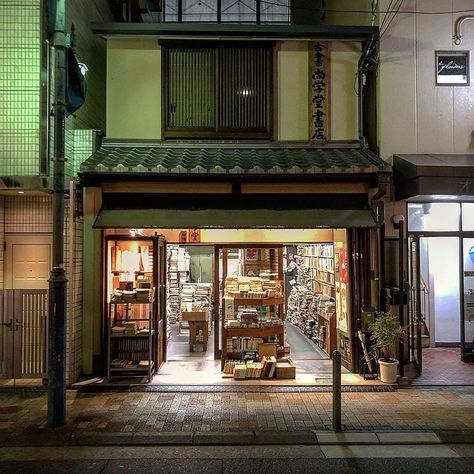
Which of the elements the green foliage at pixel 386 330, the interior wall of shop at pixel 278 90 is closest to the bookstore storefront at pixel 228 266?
the green foliage at pixel 386 330

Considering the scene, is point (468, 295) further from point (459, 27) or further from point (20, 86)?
point (20, 86)

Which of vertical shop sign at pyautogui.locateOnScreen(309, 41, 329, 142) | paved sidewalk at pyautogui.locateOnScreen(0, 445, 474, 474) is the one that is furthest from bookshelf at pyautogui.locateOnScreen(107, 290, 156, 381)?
vertical shop sign at pyautogui.locateOnScreen(309, 41, 329, 142)

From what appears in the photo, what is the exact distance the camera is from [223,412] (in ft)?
24.8

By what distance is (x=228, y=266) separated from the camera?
1087cm

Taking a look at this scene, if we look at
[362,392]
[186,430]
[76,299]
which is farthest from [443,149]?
[76,299]

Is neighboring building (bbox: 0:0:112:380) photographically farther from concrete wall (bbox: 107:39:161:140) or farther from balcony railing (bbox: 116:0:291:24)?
balcony railing (bbox: 116:0:291:24)

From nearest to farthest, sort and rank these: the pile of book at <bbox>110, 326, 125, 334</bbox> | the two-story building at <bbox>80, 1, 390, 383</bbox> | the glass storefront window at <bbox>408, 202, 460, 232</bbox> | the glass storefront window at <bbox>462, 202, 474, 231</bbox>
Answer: the two-story building at <bbox>80, 1, 390, 383</bbox> < the pile of book at <bbox>110, 326, 125, 334</bbox> < the glass storefront window at <bbox>408, 202, 460, 232</bbox> < the glass storefront window at <bbox>462, 202, 474, 231</bbox>

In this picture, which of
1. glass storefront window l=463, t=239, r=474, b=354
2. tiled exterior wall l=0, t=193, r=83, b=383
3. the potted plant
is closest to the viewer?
the potted plant

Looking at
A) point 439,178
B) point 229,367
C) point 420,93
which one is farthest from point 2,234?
point 420,93

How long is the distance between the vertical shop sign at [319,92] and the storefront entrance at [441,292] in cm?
265

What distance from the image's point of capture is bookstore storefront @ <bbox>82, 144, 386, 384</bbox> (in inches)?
360

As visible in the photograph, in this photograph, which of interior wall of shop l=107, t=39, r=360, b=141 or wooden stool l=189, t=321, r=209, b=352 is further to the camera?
wooden stool l=189, t=321, r=209, b=352

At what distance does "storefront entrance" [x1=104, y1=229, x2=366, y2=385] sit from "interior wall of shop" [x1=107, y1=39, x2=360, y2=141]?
2377 millimetres

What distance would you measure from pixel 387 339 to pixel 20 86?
8.70 meters
